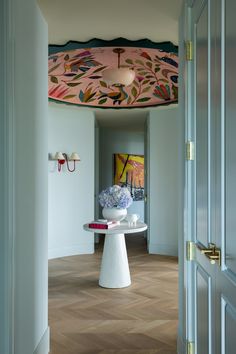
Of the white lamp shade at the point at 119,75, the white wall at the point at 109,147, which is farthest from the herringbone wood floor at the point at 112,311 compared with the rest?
the white wall at the point at 109,147

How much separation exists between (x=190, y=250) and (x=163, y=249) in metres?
4.58

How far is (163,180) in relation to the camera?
6.88 meters

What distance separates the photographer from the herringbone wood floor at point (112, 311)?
121 inches

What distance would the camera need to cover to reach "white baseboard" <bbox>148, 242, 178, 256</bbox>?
265 inches

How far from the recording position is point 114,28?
9.91ft

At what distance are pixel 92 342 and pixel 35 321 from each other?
2.39ft

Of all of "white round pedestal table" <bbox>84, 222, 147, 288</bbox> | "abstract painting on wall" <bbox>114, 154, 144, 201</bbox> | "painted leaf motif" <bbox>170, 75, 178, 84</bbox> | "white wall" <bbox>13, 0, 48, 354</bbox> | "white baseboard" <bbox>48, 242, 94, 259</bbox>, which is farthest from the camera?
"abstract painting on wall" <bbox>114, 154, 144, 201</bbox>

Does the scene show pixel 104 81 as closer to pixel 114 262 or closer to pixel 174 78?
pixel 174 78

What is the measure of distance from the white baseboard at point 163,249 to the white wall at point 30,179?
4.10 metres

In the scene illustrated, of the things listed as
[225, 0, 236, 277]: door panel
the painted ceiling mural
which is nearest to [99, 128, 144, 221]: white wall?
the painted ceiling mural

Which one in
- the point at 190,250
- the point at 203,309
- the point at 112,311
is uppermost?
the point at 190,250

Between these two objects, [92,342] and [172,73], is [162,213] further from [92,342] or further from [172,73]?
[92,342]

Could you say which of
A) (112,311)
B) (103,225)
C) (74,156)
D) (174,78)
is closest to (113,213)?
(103,225)

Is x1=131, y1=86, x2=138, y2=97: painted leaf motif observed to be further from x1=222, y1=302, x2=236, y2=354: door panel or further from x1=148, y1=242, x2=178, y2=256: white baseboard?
x1=222, y1=302, x2=236, y2=354: door panel
